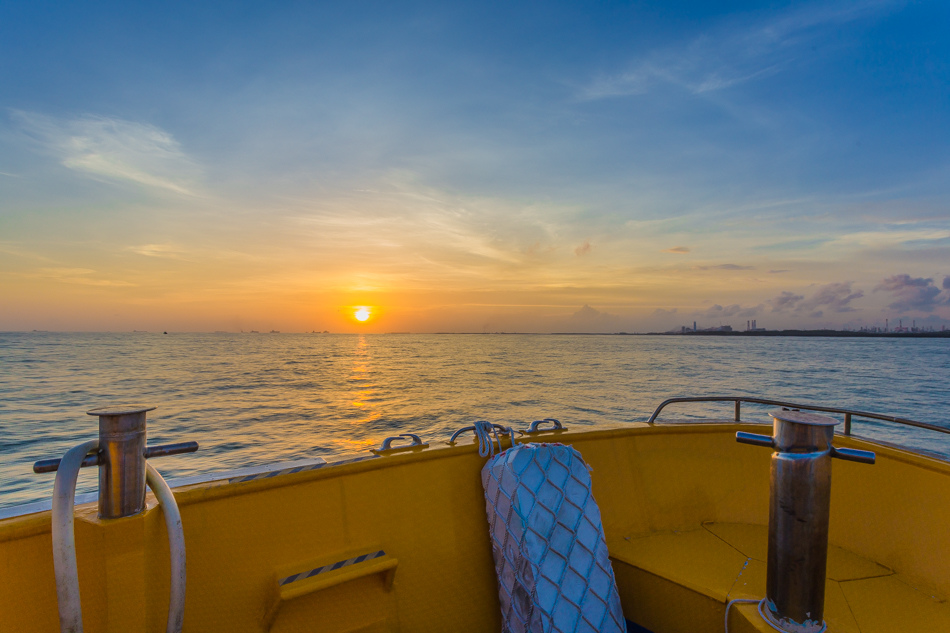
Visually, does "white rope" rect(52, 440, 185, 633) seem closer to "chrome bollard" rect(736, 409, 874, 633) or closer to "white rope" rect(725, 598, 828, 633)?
"chrome bollard" rect(736, 409, 874, 633)

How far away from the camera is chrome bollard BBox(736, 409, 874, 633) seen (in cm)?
165

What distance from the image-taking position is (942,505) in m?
2.41

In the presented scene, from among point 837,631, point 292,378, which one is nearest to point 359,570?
point 837,631

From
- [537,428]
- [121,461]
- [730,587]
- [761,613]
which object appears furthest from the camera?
[537,428]

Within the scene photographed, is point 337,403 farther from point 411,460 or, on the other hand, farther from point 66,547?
point 66,547

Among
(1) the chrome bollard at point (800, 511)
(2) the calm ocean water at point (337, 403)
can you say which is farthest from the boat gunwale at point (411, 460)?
(2) the calm ocean water at point (337, 403)

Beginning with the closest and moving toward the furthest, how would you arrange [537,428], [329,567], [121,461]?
[121,461] → [329,567] → [537,428]

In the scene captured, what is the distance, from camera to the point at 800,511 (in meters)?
1.68

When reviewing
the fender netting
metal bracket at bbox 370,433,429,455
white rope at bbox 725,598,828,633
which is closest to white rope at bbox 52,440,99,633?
metal bracket at bbox 370,433,429,455

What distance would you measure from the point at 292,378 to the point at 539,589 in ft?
83.8

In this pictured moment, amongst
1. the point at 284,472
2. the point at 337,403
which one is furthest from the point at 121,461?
the point at 337,403

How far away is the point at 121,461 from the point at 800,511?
2.27m

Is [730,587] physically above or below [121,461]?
below

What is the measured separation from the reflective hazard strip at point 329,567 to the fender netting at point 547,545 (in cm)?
58
